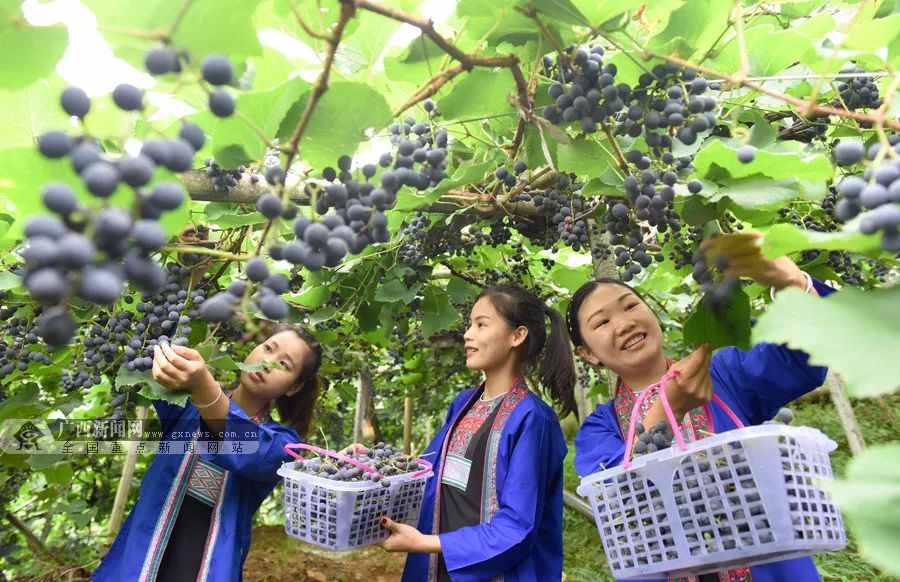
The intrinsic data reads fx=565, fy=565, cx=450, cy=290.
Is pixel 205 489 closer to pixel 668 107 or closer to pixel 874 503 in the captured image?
pixel 668 107

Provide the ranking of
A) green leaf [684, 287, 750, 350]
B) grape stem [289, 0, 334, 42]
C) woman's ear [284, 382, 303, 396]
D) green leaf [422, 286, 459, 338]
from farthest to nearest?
green leaf [422, 286, 459, 338] → woman's ear [284, 382, 303, 396] → green leaf [684, 287, 750, 350] → grape stem [289, 0, 334, 42]

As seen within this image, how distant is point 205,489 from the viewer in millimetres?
2236

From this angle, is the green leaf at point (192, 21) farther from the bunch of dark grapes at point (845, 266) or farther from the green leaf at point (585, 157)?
the bunch of dark grapes at point (845, 266)

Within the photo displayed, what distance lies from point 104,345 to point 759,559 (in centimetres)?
212

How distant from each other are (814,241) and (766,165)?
0.33 metres

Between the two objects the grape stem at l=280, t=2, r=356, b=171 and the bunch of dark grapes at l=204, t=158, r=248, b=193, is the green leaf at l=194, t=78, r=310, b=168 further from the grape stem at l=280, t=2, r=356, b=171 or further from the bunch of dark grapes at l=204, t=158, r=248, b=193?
the bunch of dark grapes at l=204, t=158, r=248, b=193

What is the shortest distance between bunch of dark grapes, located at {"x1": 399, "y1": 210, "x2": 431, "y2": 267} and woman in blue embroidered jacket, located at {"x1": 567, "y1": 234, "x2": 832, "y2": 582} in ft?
2.03

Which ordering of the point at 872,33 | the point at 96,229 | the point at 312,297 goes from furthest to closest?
the point at 312,297 < the point at 872,33 < the point at 96,229

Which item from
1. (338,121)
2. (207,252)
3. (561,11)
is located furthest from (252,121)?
(561,11)

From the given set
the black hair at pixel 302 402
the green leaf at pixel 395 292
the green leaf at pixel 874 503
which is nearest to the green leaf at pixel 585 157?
the green leaf at pixel 874 503

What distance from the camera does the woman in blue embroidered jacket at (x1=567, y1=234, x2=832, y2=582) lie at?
1.17 metres

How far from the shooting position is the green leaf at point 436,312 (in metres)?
2.84

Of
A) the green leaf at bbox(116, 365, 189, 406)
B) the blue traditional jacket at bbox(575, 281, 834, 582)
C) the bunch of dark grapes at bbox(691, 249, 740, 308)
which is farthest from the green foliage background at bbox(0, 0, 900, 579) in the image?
the green leaf at bbox(116, 365, 189, 406)

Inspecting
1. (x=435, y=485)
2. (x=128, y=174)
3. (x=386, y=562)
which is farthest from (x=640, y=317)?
(x=386, y=562)
